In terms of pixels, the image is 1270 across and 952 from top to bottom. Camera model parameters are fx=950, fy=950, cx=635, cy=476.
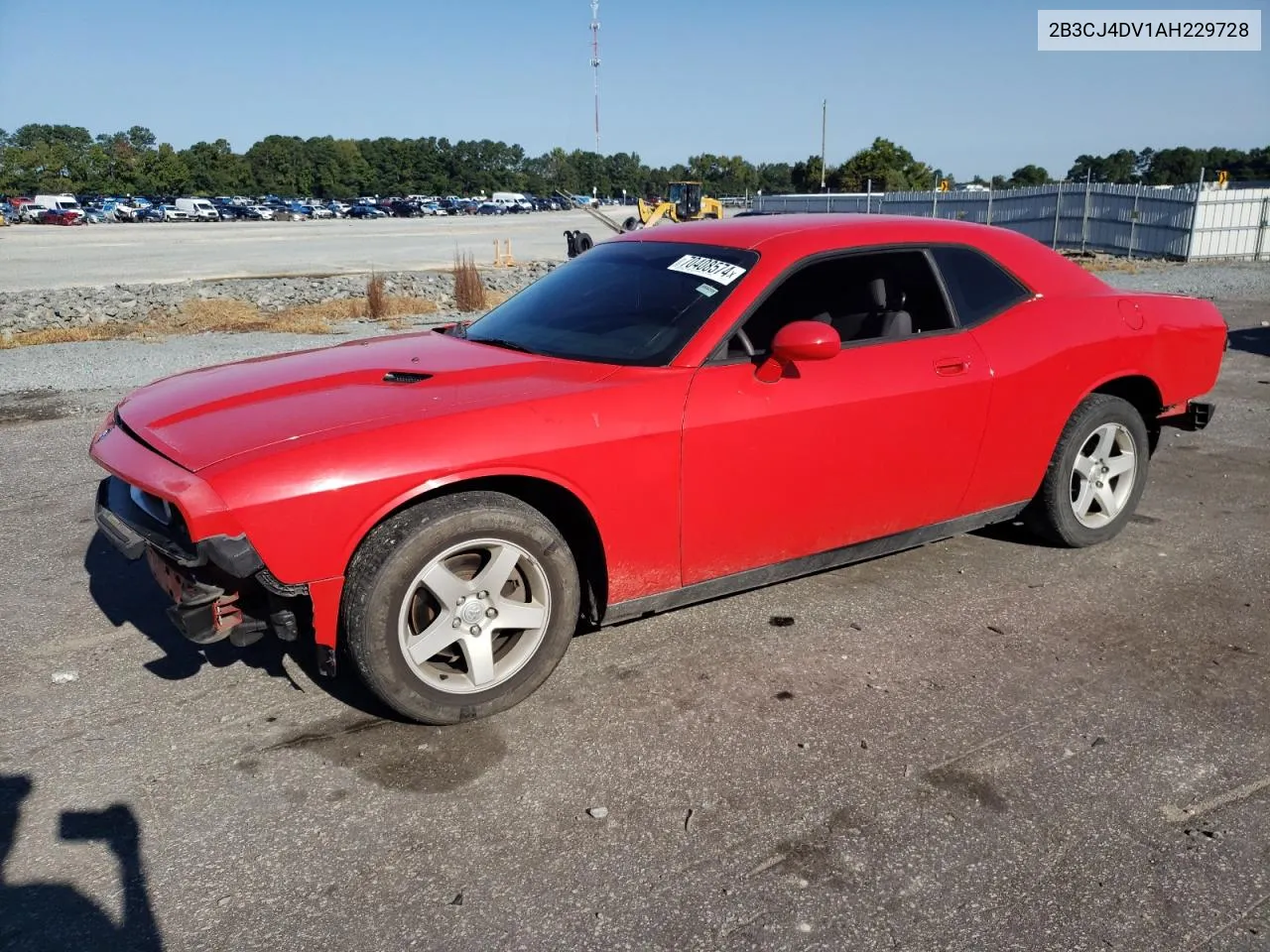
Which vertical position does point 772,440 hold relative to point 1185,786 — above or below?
above

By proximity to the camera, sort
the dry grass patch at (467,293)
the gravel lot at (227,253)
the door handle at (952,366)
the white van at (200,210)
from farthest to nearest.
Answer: the white van at (200,210) → the gravel lot at (227,253) → the dry grass patch at (467,293) → the door handle at (952,366)

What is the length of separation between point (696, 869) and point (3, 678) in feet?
9.04

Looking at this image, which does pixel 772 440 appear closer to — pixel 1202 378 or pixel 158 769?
pixel 158 769

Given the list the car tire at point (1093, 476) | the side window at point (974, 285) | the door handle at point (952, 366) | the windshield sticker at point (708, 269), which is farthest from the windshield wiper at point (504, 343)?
the car tire at point (1093, 476)

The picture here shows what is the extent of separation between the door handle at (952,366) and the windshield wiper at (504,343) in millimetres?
1687

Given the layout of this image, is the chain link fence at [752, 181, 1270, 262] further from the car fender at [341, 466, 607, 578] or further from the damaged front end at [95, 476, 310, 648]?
the damaged front end at [95, 476, 310, 648]

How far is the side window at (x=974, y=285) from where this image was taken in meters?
4.22

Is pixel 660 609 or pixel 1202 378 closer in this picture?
pixel 660 609

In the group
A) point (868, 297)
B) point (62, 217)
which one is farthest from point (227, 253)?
point (62, 217)

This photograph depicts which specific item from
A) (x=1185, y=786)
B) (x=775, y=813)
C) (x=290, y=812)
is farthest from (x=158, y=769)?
(x=1185, y=786)

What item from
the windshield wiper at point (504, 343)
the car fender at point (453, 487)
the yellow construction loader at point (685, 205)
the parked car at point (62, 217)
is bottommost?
the car fender at point (453, 487)

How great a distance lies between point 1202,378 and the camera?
16.5 ft

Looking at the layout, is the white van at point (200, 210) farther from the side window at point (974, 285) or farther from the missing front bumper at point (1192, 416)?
the missing front bumper at point (1192, 416)

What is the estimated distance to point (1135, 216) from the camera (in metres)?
25.1
